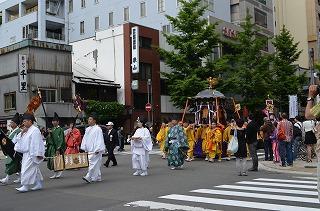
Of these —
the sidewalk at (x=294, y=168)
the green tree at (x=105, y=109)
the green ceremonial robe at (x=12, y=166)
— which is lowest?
the sidewalk at (x=294, y=168)

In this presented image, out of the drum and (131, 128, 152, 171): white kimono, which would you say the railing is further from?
the drum

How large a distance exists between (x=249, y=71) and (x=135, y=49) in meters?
9.58

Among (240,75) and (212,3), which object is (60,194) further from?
(212,3)

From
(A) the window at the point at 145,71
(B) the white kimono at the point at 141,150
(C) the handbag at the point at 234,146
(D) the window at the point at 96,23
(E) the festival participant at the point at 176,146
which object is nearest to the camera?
(C) the handbag at the point at 234,146

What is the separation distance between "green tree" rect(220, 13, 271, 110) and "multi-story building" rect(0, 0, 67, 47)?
23.6 metres

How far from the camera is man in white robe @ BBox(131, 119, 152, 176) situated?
14117mm

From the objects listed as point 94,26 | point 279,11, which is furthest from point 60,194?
point 279,11

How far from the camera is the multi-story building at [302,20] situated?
5959 cm

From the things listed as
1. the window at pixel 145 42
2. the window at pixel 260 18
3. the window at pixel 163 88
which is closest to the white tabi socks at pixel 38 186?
the window at pixel 145 42

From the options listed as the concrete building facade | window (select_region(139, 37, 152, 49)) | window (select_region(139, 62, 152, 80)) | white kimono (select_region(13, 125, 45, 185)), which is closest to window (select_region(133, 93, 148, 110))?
window (select_region(139, 62, 152, 80))

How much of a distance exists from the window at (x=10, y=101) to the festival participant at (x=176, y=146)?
2056 cm

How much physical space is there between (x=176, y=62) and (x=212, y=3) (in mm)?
16051

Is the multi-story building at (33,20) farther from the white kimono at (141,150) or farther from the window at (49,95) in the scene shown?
the white kimono at (141,150)

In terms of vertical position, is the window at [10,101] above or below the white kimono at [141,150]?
above
